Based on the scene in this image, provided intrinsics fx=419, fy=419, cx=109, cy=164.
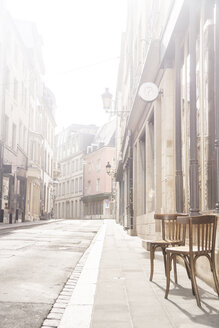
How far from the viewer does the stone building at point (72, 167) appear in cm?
6412

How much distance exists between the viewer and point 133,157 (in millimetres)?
16641

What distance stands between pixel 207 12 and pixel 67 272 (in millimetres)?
4300

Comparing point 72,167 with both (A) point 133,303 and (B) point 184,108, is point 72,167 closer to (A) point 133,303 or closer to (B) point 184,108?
(B) point 184,108

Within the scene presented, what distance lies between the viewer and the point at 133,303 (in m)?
3.89

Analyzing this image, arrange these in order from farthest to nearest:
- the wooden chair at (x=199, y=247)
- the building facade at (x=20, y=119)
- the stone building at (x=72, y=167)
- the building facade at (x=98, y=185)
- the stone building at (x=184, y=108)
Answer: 1. the stone building at (x=72, y=167)
2. the building facade at (x=98, y=185)
3. the building facade at (x=20, y=119)
4. the stone building at (x=184, y=108)
5. the wooden chair at (x=199, y=247)

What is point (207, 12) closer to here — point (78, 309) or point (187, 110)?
point (187, 110)

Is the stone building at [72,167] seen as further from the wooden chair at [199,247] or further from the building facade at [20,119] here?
the wooden chair at [199,247]

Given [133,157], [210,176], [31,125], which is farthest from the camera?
[31,125]

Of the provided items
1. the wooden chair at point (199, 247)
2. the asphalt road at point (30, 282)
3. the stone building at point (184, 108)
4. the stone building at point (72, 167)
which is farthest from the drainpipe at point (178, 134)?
the stone building at point (72, 167)

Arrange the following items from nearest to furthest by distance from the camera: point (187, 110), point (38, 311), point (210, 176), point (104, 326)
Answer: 1. point (104, 326)
2. point (38, 311)
3. point (210, 176)
4. point (187, 110)

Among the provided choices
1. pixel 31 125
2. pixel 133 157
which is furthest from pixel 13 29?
pixel 133 157

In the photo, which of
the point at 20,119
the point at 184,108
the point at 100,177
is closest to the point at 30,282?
the point at 184,108

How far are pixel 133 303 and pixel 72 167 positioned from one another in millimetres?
64225

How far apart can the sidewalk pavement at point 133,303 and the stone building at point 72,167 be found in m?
56.3
